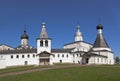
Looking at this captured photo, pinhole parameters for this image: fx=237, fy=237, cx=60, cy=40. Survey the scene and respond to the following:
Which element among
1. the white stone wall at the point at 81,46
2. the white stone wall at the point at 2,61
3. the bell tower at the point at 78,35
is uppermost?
the bell tower at the point at 78,35

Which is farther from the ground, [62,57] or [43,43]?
[43,43]

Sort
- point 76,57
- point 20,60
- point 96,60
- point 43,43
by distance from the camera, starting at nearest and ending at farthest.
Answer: point 96,60, point 43,43, point 20,60, point 76,57

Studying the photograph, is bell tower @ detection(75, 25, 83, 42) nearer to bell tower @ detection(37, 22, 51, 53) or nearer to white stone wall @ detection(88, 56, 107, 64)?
bell tower @ detection(37, 22, 51, 53)

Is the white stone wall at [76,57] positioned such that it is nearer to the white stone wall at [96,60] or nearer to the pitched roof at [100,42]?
the pitched roof at [100,42]

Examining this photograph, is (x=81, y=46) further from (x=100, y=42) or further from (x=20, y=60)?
(x=20, y=60)

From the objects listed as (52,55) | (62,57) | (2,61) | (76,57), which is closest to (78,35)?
(76,57)

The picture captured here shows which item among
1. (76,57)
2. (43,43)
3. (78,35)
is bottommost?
(76,57)

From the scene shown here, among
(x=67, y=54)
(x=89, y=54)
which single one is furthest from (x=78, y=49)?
(x=89, y=54)

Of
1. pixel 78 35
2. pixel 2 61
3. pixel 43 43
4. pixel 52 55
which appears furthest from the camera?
pixel 78 35

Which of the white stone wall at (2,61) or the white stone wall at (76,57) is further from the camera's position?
the white stone wall at (76,57)

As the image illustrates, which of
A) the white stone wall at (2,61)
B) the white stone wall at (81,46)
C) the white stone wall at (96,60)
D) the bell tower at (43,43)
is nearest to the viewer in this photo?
the white stone wall at (96,60)

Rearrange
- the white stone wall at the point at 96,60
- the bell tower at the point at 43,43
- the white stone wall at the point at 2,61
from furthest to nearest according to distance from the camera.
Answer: the white stone wall at the point at 2,61 < the bell tower at the point at 43,43 < the white stone wall at the point at 96,60

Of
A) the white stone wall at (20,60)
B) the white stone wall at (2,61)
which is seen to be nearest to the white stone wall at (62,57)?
the white stone wall at (20,60)

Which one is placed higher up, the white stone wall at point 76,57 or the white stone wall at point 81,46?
the white stone wall at point 81,46
